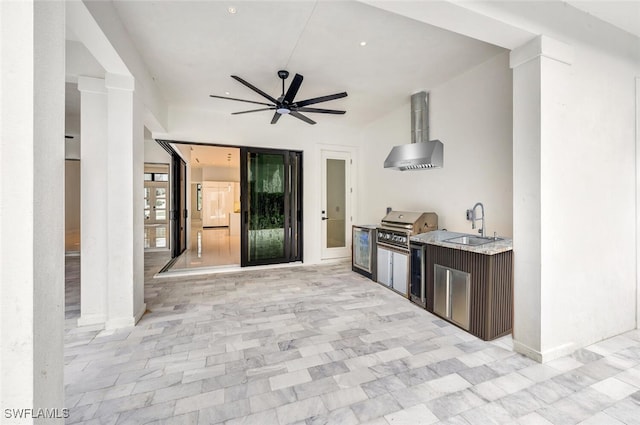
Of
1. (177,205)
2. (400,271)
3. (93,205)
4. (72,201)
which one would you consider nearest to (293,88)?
(93,205)

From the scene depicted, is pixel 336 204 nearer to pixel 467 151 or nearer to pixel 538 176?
pixel 467 151

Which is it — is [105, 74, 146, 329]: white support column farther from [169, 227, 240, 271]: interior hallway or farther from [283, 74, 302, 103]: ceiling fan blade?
[169, 227, 240, 271]: interior hallway

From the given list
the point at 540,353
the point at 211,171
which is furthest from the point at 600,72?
the point at 211,171

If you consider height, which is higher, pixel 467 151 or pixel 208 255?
pixel 467 151

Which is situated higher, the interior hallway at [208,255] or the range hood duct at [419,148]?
the range hood duct at [419,148]

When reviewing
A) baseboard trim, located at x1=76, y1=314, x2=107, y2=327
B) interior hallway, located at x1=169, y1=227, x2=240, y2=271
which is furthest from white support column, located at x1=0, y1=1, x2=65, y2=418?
interior hallway, located at x1=169, y1=227, x2=240, y2=271

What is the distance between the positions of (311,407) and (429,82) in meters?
4.03

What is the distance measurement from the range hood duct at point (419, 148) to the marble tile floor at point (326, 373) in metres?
1.92

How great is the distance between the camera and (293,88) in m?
3.10

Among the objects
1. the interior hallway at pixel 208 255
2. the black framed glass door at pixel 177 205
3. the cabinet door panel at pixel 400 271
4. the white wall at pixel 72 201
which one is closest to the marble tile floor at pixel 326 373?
the cabinet door panel at pixel 400 271

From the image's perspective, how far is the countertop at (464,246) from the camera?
95.0 inches

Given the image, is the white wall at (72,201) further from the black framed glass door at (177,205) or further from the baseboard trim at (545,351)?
the baseboard trim at (545,351)

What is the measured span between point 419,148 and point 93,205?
153 inches

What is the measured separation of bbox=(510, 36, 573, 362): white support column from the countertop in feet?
0.58
